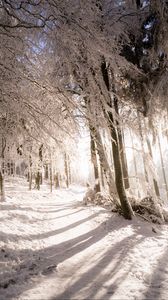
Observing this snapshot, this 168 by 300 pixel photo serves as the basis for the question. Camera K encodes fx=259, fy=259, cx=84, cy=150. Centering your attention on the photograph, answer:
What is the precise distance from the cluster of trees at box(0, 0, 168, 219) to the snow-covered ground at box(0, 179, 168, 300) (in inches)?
68.7

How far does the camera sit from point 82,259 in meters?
5.28

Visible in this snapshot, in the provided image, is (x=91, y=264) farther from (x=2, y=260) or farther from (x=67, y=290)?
(x=2, y=260)

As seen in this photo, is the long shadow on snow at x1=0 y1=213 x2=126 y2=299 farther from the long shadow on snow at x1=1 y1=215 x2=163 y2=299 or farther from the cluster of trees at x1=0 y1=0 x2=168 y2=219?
the cluster of trees at x1=0 y1=0 x2=168 y2=219

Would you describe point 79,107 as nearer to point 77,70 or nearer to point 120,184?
point 77,70

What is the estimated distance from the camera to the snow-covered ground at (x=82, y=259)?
12.4 feet

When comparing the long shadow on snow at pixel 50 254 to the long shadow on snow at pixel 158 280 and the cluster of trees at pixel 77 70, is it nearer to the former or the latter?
the long shadow on snow at pixel 158 280

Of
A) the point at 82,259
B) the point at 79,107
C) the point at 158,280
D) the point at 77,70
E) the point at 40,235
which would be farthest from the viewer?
the point at 40,235

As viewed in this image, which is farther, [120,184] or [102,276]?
[120,184]

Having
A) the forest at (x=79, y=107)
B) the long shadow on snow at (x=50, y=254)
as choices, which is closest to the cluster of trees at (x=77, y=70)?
the forest at (x=79, y=107)

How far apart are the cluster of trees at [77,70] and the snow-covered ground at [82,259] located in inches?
68.7

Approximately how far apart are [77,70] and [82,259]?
4292mm

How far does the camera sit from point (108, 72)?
9.55m

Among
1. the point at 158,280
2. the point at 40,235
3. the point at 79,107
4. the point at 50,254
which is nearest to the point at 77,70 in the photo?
the point at 79,107

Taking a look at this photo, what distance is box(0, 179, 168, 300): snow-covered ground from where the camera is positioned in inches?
149
